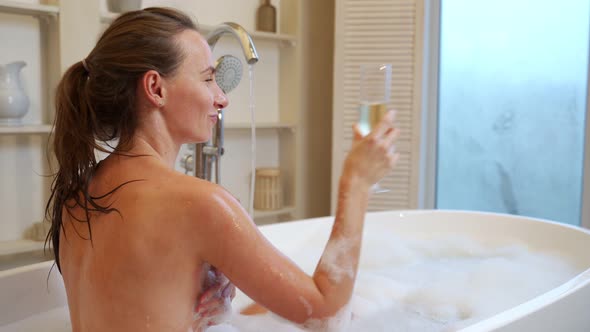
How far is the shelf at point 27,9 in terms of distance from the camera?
2.19 metres

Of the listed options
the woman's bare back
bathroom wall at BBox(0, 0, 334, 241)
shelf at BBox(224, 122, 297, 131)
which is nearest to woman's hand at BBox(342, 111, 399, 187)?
the woman's bare back

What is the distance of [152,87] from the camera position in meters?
0.98

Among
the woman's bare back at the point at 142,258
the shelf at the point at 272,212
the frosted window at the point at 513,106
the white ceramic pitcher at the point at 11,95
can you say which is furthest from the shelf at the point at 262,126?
the woman's bare back at the point at 142,258

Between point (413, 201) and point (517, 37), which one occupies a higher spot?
point (517, 37)

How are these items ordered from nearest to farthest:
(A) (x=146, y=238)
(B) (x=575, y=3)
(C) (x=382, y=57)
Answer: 1. (A) (x=146, y=238)
2. (B) (x=575, y=3)
3. (C) (x=382, y=57)

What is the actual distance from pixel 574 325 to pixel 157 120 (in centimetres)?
112

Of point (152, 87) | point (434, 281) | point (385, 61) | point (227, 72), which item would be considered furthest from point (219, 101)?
point (385, 61)

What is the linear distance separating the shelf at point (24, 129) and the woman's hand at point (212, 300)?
58.7 inches

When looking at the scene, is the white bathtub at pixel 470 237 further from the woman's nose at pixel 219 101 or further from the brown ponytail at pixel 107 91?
the woman's nose at pixel 219 101

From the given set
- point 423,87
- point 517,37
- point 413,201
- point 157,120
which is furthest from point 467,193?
point 157,120

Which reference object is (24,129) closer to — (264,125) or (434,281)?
(264,125)

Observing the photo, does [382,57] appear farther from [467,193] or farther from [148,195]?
[148,195]

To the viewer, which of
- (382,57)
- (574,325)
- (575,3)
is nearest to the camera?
(574,325)

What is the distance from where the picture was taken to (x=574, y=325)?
1443mm
